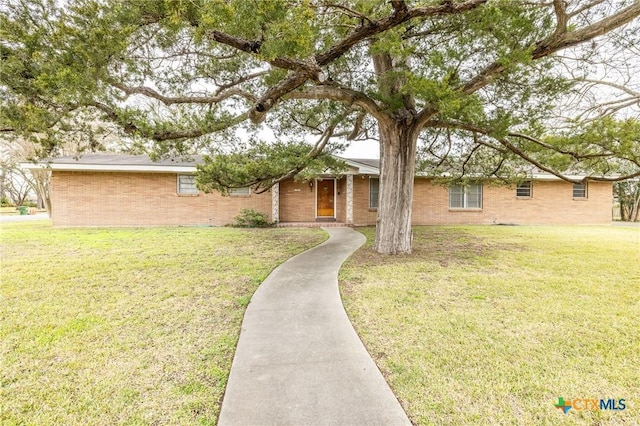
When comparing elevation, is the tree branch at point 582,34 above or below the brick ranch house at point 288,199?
above

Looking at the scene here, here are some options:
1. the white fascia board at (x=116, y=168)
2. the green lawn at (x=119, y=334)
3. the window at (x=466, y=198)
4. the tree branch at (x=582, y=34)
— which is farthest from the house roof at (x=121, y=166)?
the tree branch at (x=582, y=34)

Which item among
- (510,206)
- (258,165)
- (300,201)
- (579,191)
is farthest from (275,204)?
(579,191)

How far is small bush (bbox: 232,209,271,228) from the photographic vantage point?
12625 mm

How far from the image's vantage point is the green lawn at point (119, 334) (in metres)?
2.05

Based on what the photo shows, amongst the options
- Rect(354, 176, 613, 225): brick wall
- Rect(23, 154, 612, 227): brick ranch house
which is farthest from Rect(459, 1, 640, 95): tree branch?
Rect(354, 176, 613, 225): brick wall

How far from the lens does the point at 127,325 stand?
10.7ft

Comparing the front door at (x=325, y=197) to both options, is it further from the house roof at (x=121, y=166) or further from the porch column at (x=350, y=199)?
the house roof at (x=121, y=166)

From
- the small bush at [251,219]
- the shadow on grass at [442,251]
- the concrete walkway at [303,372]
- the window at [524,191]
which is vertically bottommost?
the concrete walkway at [303,372]

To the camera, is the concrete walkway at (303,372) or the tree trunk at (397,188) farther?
A: the tree trunk at (397,188)

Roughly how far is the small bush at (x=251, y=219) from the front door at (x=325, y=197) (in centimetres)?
312

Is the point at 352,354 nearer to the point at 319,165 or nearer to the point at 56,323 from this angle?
the point at 56,323

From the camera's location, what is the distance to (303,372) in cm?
242

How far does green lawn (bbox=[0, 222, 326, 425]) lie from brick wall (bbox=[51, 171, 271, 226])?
247 inches

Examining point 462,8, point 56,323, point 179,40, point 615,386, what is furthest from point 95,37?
point 615,386
